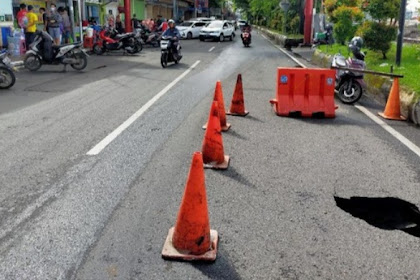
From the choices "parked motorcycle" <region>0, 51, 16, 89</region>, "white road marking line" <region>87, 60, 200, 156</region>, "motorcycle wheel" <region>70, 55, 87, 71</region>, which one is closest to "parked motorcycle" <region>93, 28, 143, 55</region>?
"motorcycle wheel" <region>70, 55, 87, 71</region>

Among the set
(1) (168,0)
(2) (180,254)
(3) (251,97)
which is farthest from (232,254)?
(1) (168,0)

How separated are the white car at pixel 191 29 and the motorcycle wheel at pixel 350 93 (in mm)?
31084

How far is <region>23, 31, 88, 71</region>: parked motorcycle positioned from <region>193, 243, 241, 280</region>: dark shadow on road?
12.1m

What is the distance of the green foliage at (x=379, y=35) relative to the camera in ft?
49.5

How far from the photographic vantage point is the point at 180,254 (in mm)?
3502

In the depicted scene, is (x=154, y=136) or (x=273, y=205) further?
(x=154, y=136)

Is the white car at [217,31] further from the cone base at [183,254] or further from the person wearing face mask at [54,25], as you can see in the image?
the cone base at [183,254]

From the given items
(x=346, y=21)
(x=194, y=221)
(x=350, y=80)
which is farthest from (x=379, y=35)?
(x=194, y=221)

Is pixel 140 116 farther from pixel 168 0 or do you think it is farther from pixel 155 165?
pixel 168 0

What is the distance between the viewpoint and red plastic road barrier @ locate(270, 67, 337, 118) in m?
8.58

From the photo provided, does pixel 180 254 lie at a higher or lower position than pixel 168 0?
lower

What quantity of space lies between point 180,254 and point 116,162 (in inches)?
95.0

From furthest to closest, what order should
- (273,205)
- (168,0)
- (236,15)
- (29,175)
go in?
(236,15)
(168,0)
(29,175)
(273,205)

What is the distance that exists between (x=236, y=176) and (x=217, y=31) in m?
31.8
